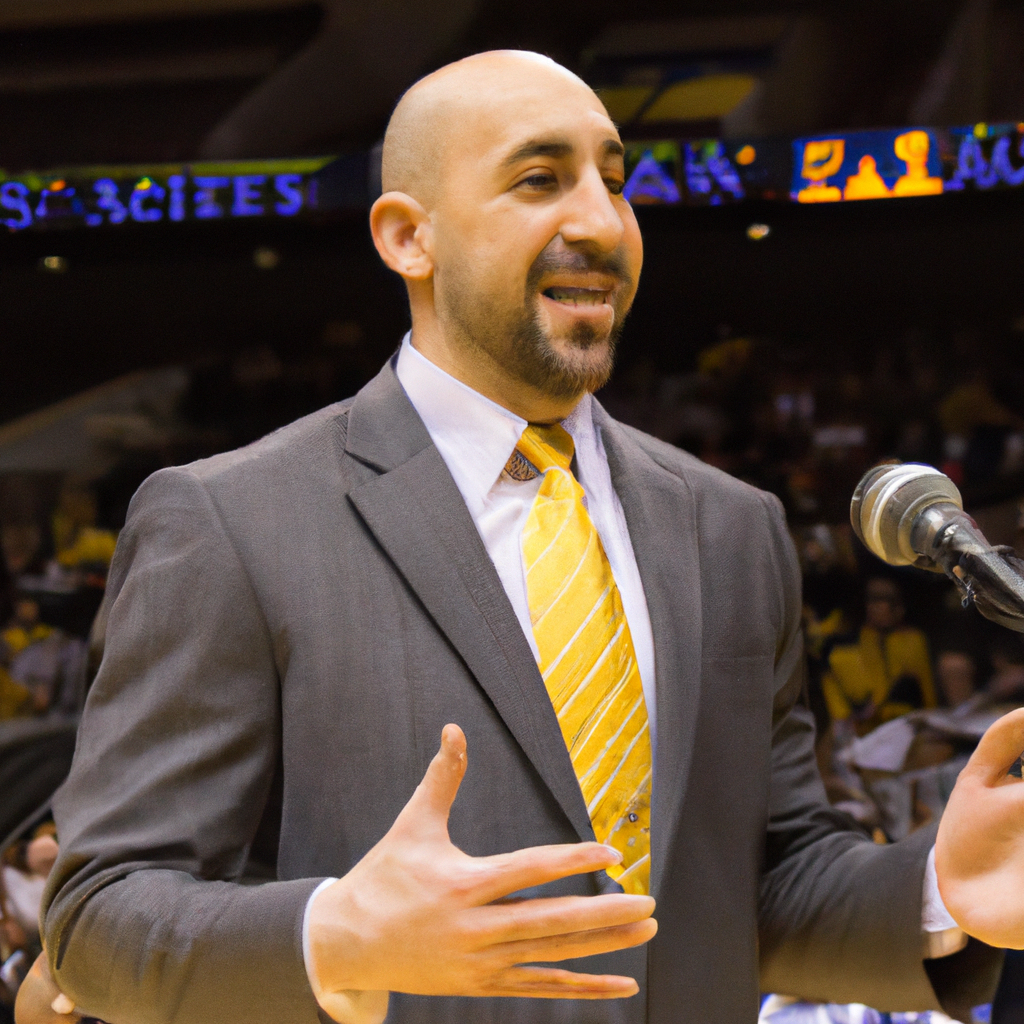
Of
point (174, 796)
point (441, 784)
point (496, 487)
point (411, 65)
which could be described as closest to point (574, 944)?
point (441, 784)

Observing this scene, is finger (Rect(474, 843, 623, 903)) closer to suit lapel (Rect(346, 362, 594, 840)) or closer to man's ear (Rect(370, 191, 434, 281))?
suit lapel (Rect(346, 362, 594, 840))

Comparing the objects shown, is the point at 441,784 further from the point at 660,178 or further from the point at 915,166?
the point at 915,166

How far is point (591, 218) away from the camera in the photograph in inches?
41.4

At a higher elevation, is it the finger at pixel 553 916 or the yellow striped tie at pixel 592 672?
the yellow striped tie at pixel 592 672

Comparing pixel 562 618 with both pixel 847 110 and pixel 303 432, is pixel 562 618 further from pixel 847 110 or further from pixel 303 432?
pixel 847 110

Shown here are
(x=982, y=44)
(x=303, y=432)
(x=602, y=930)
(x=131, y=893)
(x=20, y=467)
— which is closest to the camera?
(x=602, y=930)

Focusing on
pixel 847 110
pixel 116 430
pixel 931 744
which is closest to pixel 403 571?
pixel 847 110

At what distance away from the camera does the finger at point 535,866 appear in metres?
0.71

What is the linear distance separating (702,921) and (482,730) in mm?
281

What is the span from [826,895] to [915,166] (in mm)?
2326

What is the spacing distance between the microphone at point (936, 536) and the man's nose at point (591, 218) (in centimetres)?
34

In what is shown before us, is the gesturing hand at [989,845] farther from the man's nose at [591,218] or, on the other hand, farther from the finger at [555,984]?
the man's nose at [591,218]

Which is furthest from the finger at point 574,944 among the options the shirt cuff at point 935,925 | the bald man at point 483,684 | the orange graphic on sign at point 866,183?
the orange graphic on sign at point 866,183

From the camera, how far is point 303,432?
1.10 metres
